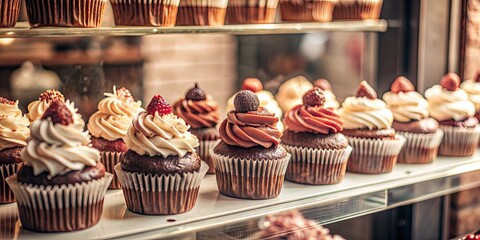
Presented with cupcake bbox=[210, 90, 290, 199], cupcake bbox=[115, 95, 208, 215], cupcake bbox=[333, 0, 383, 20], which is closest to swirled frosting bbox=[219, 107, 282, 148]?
cupcake bbox=[210, 90, 290, 199]

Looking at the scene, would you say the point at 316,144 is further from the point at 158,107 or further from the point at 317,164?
the point at 158,107

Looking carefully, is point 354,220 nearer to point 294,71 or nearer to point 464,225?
point 464,225

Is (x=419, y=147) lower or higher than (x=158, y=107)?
lower

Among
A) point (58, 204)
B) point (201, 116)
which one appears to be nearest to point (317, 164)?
point (201, 116)

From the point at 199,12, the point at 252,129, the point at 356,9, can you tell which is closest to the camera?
the point at 252,129

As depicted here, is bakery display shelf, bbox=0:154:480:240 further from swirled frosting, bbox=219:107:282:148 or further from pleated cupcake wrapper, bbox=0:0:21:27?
pleated cupcake wrapper, bbox=0:0:21:27

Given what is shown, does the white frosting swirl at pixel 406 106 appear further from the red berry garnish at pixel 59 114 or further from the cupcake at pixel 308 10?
the red berry garnish at pixel 59 114
